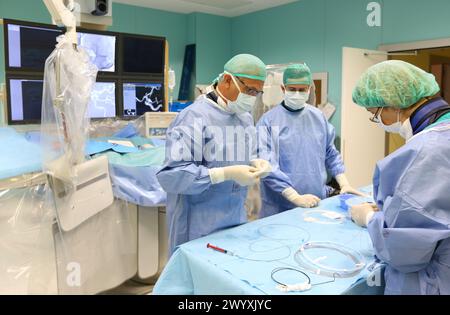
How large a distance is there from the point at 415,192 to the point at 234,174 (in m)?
0.71

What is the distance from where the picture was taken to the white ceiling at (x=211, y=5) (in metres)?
4.73

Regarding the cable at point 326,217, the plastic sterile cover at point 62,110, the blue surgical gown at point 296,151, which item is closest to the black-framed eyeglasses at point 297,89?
the blue surgical gown at point 296,151

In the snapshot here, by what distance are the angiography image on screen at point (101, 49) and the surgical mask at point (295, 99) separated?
50.4 inches

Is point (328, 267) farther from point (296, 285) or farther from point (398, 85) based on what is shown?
point (398, 85)

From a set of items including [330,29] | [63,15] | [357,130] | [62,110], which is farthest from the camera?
[330,29]

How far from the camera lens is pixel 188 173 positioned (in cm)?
143

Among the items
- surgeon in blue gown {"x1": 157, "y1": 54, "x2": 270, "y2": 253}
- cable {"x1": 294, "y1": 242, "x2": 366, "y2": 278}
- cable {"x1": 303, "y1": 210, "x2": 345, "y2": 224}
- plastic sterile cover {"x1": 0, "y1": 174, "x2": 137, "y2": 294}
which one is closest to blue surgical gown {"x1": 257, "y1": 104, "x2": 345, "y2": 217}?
cable {"x1": 303, "y1": 210, "x2": 345, "y2": 224}

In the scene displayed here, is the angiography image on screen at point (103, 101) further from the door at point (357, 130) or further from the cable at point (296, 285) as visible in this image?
the door at point (357, 130)

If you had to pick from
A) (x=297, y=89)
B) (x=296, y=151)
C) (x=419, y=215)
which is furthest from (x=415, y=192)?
(x=297, y=89)

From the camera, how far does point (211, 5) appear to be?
496 centimetres

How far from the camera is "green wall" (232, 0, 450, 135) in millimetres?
3439
